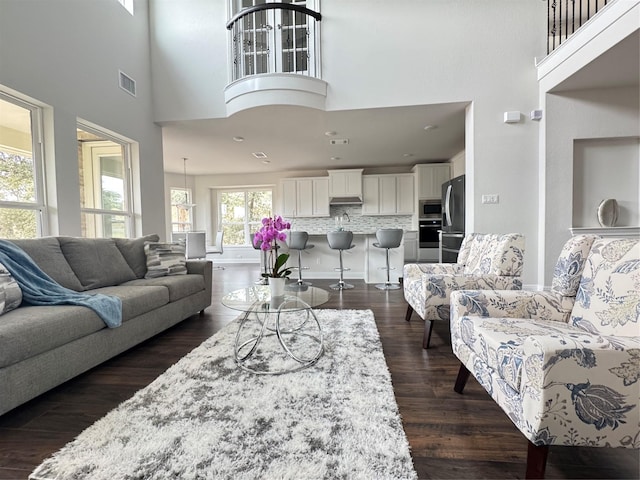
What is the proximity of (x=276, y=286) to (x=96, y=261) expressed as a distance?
175 cm

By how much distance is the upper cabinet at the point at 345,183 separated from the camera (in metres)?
7.08

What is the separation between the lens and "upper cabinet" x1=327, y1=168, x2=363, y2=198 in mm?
7078

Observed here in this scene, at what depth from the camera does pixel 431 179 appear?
21.9 feet

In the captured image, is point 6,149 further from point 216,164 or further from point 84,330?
point 216,164

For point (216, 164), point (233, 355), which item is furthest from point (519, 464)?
point (216, 164)

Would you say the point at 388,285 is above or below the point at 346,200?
below

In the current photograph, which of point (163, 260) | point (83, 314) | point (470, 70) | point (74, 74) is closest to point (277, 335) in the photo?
point (83, 314)

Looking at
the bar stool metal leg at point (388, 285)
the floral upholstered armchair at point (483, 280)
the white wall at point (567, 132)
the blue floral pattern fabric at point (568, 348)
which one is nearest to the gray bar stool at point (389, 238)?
the bar stool metal leg at point (388, 285)

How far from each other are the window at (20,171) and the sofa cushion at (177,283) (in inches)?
42.8

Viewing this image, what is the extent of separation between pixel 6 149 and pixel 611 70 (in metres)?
5.93

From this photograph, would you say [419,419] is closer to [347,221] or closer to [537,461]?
[537,461]

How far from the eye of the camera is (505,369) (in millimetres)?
1122

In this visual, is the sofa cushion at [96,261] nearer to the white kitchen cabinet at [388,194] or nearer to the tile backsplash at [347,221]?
the tile backsplash at [347,221]

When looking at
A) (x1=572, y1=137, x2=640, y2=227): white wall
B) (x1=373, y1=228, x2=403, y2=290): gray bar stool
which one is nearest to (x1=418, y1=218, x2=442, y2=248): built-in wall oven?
(x1=373, y1=228, x2=403, y2=290): gray bar stool
